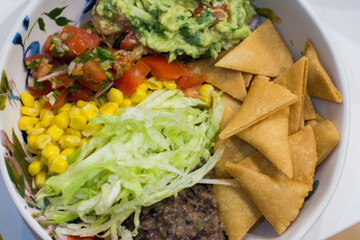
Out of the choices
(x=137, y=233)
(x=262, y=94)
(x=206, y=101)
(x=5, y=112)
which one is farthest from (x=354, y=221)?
(x=5, y=112)

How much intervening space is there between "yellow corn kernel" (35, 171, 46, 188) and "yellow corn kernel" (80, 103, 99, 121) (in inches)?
19.2

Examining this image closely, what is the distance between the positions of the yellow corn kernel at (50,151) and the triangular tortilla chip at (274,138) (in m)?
1.23

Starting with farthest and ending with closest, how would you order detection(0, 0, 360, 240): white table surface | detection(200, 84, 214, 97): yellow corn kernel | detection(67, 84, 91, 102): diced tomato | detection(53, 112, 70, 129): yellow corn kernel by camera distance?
detection(0, 0, 360, 240): white table surface, detection(200, 84, 214, 97): yellow corn kernel, detection(67, 84, 91, 102): diced tomato, detection(53, 112, 70, 129): yellow corn kernel

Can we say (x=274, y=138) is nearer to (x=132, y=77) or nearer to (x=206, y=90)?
(x=206, y=90)

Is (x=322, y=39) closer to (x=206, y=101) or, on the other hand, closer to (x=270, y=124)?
(x=270, y=124)

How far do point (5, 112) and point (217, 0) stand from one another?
156cm

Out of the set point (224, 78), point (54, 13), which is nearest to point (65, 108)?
point (54, 13)

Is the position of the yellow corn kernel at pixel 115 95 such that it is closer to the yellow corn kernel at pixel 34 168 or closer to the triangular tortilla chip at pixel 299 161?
the yellow corn kernel at pixel 34 168

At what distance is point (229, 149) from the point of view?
2.80 m

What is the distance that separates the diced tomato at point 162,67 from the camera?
2766mm

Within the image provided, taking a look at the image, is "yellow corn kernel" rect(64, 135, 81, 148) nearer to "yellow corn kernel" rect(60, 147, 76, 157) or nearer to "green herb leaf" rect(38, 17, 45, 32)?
"yellow corn kernel" rect(60, 147, 76, 157)

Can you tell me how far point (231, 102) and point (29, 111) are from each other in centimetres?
142

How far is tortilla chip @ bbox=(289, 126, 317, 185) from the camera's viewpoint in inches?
103

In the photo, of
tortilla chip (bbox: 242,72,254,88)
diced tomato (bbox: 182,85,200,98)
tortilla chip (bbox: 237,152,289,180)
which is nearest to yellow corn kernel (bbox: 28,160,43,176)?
diced tomato (bbox: 182,85,200,98)
